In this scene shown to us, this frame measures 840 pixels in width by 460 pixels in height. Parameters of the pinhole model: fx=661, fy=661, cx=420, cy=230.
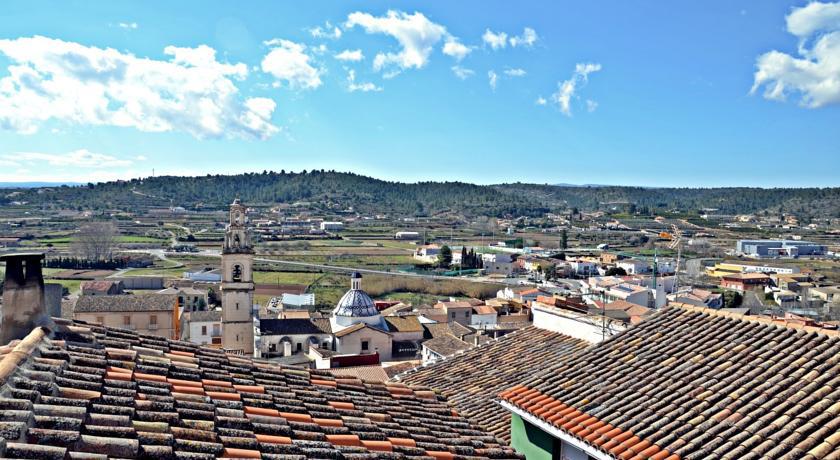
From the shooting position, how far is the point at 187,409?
11.9 feet

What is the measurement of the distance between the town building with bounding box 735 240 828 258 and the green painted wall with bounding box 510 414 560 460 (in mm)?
97922

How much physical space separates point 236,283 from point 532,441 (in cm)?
2377

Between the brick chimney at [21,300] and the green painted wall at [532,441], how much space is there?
4001 mm

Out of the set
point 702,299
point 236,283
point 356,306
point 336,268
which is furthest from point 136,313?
point 336,268

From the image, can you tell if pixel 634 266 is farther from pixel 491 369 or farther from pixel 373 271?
pixel 491 369

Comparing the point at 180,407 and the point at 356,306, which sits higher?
the point at 180,407

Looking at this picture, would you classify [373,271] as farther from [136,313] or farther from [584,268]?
[136,313]

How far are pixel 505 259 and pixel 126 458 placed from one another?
71.2 meters

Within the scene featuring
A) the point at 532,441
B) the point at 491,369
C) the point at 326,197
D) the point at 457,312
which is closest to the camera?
the point at 532,441

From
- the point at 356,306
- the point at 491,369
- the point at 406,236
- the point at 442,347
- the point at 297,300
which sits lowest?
the point at 297,300

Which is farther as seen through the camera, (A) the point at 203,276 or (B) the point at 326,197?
(B) the point at 326,197

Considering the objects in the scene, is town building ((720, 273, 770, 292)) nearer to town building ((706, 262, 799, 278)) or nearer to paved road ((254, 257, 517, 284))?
town building ((706, 262, 799, 278))

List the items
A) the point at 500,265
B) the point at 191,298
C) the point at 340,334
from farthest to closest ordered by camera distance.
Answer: the point at 500,265 < the point at 191,298 < the point at 340,334

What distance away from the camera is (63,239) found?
81312 mm
